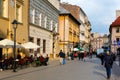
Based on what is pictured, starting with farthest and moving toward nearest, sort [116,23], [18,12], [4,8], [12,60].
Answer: [116,23]
[18,12]
[4,8]
[12,60]

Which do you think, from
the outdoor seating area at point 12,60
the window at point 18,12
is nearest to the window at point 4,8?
the outdoor seating area at point 12,60

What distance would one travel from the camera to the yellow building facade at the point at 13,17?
30.2 metres

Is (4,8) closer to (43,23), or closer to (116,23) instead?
(43,23)

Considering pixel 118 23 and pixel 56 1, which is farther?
pixel 118 23

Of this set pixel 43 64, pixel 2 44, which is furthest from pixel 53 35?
pixel 2 44

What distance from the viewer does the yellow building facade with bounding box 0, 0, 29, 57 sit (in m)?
30.2

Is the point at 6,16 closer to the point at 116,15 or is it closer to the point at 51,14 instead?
the point at 51,14

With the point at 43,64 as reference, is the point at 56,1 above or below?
above

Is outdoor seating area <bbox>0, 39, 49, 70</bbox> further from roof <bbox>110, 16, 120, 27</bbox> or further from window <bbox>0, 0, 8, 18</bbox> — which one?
roof <bbox>110, 16, 120, 27</bbox>

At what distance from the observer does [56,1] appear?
58219 mm

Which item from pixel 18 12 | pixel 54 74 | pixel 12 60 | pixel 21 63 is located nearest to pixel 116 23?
pixel 18 12

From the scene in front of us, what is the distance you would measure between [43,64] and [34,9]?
869 cm

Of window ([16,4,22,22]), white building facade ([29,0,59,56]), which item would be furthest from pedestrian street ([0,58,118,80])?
white building facade ([29,0,59,56])

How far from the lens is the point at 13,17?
32781 mm
